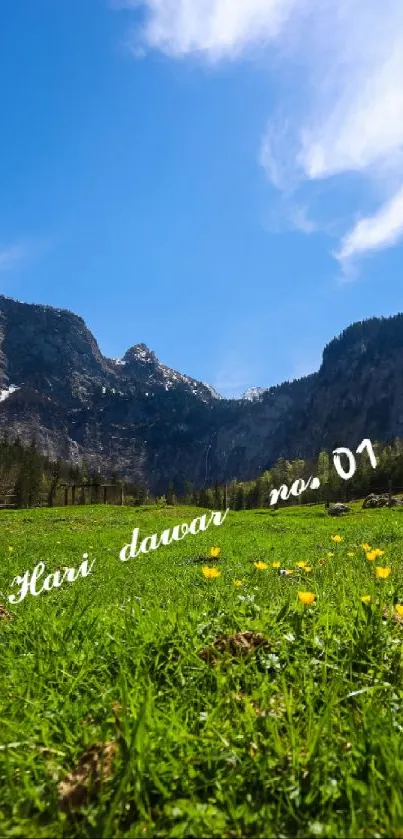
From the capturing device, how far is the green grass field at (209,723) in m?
2.03

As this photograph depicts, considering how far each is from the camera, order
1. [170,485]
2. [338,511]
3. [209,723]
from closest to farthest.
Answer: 1. [209,723]
2. [338,511]
3. [170,485]

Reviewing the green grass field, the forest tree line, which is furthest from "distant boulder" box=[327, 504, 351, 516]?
the forest tree line

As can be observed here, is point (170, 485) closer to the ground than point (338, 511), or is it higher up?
higher up

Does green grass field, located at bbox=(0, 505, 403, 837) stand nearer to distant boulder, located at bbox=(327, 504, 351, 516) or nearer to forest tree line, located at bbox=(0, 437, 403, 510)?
distant boulder, located at bbox=(327, 504, 351, 516)

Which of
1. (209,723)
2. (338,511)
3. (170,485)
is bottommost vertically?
(209,723)

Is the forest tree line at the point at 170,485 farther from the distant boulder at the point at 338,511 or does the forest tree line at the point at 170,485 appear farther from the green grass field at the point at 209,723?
the green grass field at the point at 209,723

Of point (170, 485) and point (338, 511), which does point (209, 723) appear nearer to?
point (338, 511)

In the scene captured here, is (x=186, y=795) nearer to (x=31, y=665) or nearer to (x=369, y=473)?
(x=31, y=665)

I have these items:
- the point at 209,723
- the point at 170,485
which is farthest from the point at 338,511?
the point at 170,485

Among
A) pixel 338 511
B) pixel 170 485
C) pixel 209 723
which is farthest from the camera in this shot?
pixel 170 485

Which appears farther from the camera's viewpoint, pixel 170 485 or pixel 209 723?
pixel 170 485

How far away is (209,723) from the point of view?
2568 mm

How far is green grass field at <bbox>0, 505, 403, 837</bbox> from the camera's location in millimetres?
2029

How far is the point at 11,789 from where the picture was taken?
2.16 meters
